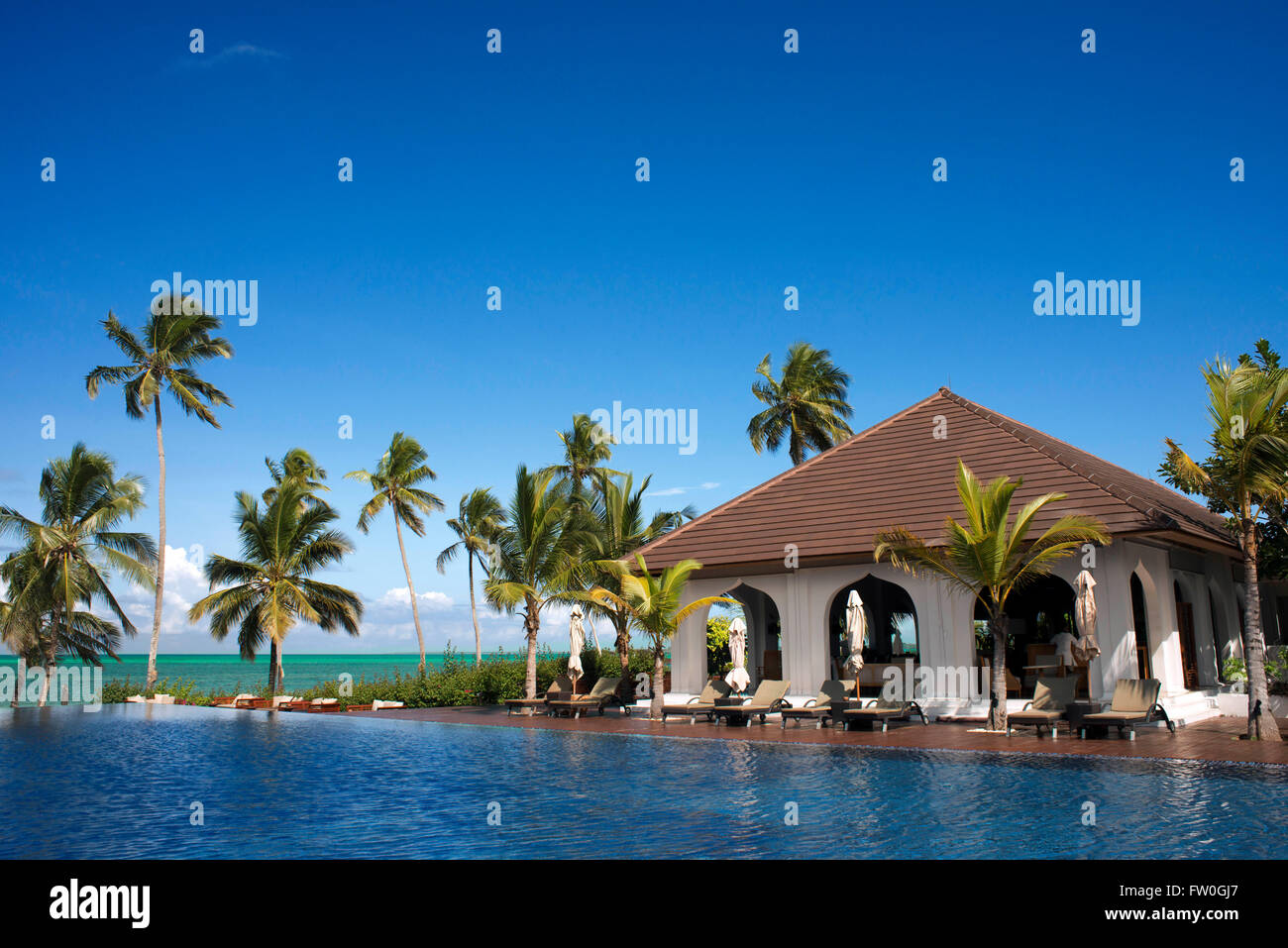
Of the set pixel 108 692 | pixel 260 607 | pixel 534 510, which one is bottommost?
pixel 108 692

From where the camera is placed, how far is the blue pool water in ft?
26.3

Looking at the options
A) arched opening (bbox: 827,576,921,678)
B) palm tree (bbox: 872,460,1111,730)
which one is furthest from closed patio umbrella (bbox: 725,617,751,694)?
arched opening (bbox: 827,576,921,678)

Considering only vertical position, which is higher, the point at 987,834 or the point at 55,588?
the point at 55,588

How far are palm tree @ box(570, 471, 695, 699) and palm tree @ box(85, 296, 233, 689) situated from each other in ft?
48.0

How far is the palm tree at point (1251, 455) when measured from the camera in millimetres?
13906

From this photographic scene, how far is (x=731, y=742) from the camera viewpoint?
15953mm

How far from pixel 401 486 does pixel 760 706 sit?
21.0 metres

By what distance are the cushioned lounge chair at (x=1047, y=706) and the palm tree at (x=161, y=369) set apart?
28068 millimetres

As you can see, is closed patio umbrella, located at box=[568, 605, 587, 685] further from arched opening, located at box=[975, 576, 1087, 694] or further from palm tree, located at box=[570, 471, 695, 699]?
arched opening, located at box=[975, 576, 1087, 694]

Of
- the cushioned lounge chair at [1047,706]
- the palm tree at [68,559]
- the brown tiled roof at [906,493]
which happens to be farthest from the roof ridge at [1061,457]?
the palm tree at [68,559]

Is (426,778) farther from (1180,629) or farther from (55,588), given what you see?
(55,588)
